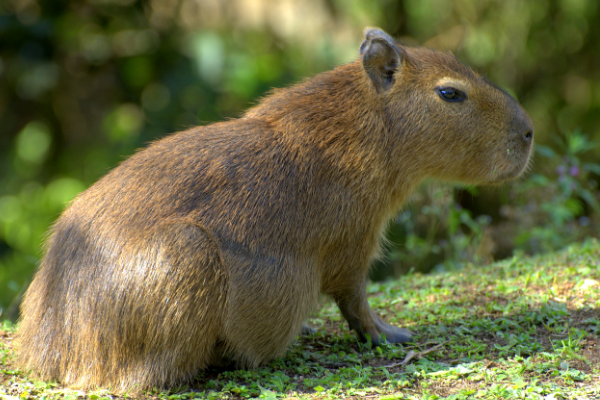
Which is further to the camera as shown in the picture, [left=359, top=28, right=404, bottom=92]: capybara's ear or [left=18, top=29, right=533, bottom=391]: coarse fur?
[left=359, top=28, right=404, bottom=92]: capybara's ear

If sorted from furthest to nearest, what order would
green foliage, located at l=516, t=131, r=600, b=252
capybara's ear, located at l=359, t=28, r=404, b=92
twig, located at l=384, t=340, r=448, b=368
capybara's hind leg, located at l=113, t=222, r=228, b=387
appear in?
1. green foliage, located at l=516, t=131, r=600, b=252
2. capybara's ear, located at l=359, t=28, r=404, b=92
3. twig, located at l=384, t=340, r=448, b=368
4. capybara's hind leg, located at l=113, t=222, r=228, b=387

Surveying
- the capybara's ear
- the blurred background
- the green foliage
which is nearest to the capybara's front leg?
the capybara's ear

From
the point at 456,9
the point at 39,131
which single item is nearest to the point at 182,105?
the point at 39,131

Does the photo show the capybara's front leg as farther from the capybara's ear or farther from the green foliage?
the green foliage

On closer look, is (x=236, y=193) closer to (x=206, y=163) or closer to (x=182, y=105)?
(x=206, y=163)

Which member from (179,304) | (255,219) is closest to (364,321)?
(255,219)

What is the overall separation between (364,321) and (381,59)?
5.42ft

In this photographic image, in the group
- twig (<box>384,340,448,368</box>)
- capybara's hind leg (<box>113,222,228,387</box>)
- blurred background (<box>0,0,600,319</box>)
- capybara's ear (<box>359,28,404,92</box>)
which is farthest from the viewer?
blurred background (<box>0,0,600,319</box>)

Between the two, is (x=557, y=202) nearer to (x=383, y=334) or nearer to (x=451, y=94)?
(x=451, y=94)

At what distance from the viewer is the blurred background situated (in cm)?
853

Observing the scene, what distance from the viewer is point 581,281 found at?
15.1 feet

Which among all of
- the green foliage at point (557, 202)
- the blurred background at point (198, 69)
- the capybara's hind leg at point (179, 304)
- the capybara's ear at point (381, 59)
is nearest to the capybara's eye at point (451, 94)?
the capybara's ear at point (381, 59)

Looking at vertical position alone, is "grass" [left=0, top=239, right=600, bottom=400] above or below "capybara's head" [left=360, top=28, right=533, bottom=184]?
below

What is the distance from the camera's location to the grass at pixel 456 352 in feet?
10.8
